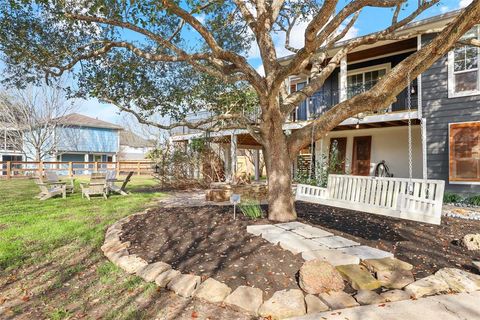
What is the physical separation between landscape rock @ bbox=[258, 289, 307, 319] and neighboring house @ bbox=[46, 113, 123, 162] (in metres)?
27.0

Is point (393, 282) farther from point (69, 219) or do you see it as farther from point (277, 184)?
Answer: point (69, 219)

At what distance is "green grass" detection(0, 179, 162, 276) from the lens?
4.61m

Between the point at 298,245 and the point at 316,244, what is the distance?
251 mm

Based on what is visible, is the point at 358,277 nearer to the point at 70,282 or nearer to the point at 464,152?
the point at 70,282

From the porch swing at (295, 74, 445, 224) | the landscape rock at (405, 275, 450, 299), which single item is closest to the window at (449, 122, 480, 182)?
the porch swing at (295, 74, 445, 224)

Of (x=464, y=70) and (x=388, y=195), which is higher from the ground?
(x=464, y=70)

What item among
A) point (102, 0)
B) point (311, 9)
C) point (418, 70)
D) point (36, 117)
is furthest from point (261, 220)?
point (36, 117)

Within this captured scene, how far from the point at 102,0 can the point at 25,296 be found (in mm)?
4525

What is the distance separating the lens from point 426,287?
2980mm

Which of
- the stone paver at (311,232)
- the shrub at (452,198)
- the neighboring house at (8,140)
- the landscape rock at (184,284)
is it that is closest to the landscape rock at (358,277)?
the stone paver at (311,232)

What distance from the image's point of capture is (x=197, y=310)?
2.81 meters

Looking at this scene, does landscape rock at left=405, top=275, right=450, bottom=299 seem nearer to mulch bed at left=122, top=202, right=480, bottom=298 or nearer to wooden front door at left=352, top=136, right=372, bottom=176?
mulch bed at left=122, top=202, right=480, bottom=298

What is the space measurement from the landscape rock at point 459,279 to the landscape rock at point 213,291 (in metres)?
2.16

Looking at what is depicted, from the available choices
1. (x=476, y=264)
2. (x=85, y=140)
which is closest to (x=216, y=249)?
(x=476, y=264)
